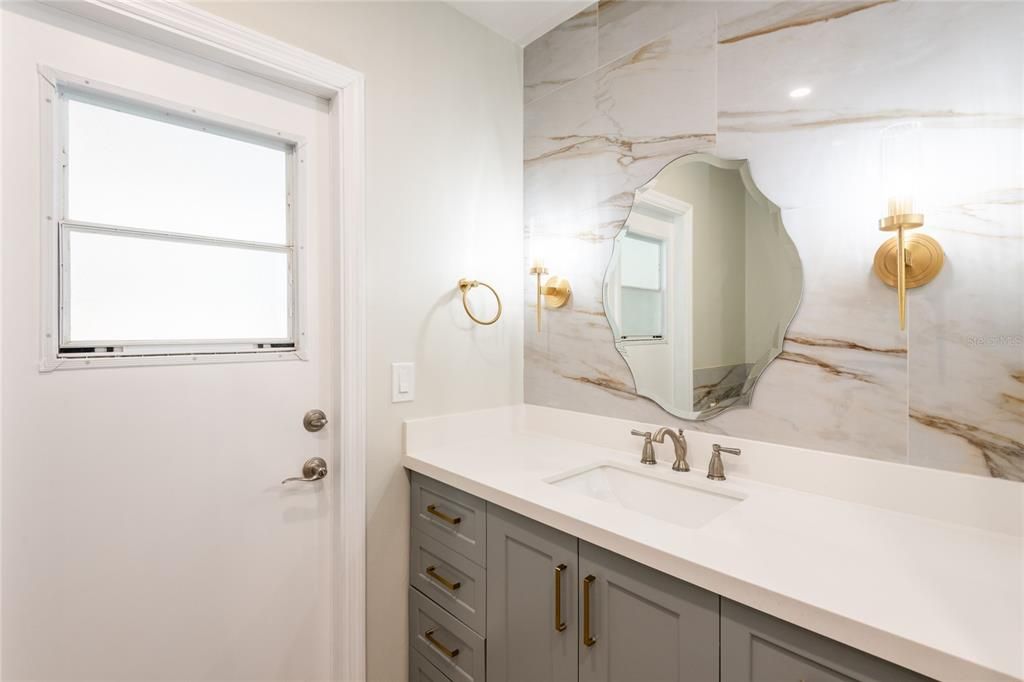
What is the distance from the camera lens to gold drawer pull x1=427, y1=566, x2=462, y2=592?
138 cm

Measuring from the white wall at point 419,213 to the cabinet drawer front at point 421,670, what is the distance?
45 mm

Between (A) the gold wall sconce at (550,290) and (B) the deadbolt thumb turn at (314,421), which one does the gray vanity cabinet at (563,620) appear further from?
(A) the gold wall sconce at (550,290)

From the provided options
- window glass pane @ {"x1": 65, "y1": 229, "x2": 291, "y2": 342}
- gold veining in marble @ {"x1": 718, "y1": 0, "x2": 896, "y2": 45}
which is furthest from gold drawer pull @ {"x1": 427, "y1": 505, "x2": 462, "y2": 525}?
gold veining in marble @ {"x1": 718, "y1": 0, "x2": 896, "y2": 45}

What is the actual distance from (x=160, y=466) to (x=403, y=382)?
669 millimetres

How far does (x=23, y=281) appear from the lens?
3.32 ft

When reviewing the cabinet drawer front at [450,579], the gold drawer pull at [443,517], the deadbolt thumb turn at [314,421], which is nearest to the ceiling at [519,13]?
the deadbolt thumb turn at [314,421]

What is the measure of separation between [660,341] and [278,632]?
1.44 m

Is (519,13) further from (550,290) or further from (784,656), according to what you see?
(784,656)

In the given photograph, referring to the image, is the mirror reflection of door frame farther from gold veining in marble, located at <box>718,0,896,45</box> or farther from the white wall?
the white wall

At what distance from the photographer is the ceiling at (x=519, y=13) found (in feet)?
5.52

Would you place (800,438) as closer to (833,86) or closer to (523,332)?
(833,86)

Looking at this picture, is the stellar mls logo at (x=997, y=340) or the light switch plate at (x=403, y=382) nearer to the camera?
the stellar mls logo at (x=997, y=340)

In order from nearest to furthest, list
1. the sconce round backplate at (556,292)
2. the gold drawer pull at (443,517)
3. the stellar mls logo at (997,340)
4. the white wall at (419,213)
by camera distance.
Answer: the stellar mls logo at (997,340), the gold drawer pull at (443,517), the white wall at (419,213), the sconce round backplate at (556,292)

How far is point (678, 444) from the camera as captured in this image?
4.58 feet
